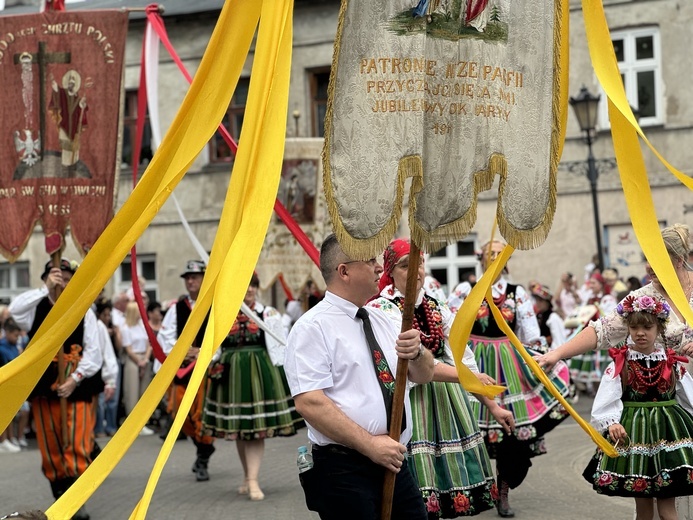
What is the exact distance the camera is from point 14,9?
30953mm

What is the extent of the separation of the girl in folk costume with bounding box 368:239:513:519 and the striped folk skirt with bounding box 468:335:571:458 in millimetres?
1838

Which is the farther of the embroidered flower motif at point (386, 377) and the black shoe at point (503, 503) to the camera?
the black shoe at point (503, 503)

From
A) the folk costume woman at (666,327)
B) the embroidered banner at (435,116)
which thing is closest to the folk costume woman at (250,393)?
the folk costume woman at (666,327)

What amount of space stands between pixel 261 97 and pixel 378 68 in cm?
52

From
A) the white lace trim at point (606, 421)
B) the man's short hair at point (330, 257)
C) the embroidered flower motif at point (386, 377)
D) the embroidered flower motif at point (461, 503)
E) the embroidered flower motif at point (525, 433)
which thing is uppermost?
the man's short hair at point (330, 257)

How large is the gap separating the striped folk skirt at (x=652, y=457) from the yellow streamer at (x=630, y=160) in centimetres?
175

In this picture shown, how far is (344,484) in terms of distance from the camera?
4.99 meters

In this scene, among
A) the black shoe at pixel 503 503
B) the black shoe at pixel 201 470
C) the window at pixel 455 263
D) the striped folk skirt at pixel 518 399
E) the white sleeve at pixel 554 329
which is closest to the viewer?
the black shoe at pixel 503 503

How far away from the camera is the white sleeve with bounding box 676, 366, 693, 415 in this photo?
23.0 feet

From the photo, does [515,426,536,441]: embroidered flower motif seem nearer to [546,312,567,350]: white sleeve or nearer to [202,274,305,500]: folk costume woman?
[202,274,305,500]: folk costume woman

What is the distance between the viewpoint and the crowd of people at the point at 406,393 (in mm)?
5020

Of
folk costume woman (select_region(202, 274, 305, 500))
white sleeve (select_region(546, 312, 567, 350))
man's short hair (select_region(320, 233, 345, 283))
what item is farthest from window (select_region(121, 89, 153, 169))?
man's short hair (select_region(320, 233, 345, 283))

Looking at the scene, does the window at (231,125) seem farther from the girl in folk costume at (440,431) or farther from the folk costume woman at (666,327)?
the folk costume woman at (666,327)

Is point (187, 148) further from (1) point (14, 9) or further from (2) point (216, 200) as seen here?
(1) point (14, 9)
